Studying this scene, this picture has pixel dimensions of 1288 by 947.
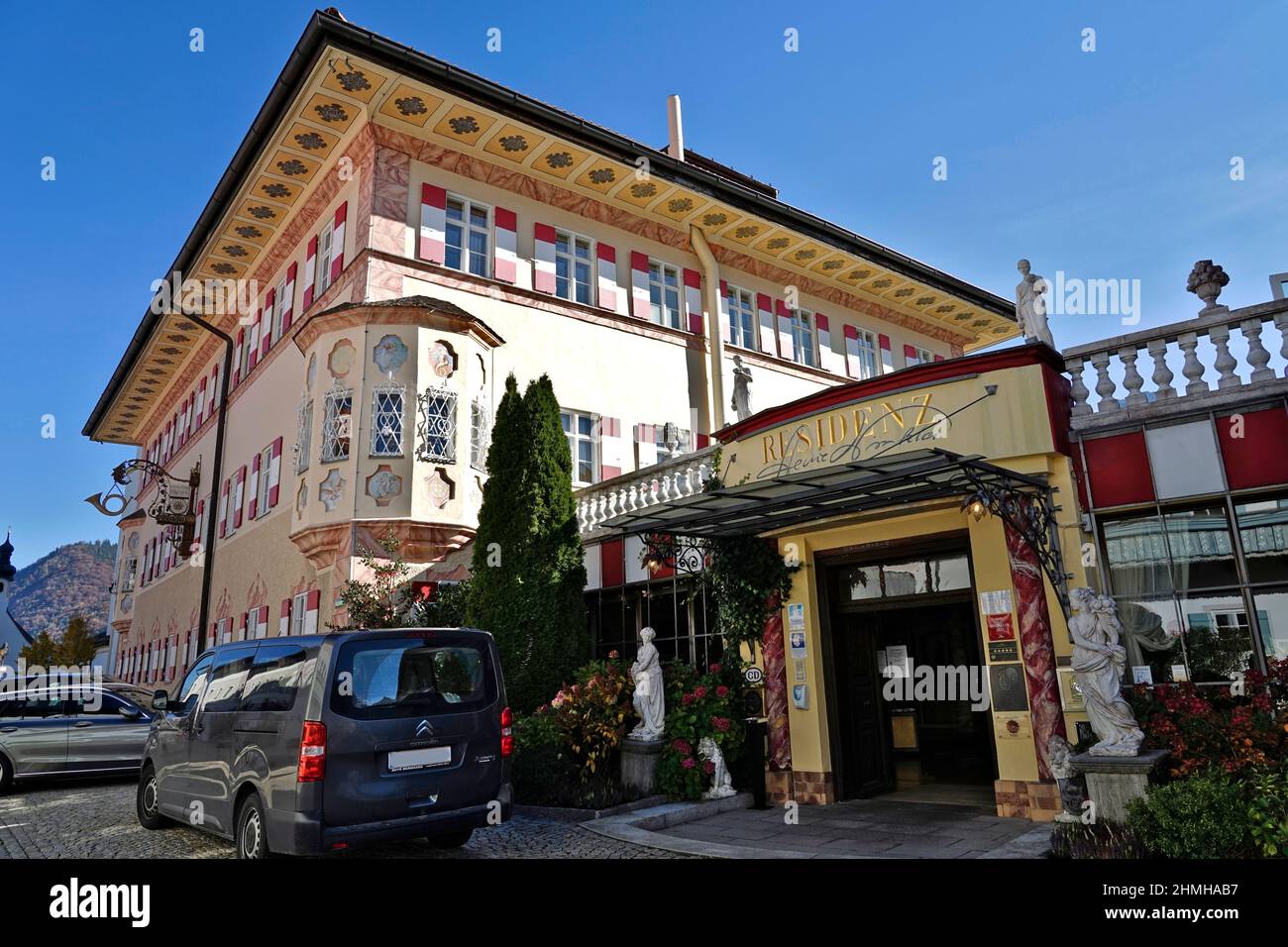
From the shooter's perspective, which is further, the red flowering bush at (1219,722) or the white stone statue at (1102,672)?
the white stone statue at (1102,672)

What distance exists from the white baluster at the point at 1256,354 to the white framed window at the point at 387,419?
1259 centimetres

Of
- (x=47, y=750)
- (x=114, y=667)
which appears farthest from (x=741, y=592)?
(x=114, y=667)

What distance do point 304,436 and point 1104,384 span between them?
14.0 metres

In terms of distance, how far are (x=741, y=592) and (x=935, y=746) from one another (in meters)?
5.42

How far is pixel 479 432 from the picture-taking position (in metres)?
16.7

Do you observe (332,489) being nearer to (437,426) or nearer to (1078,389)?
(437,426)

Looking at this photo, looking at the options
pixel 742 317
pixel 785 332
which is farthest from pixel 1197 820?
pixel 785 332

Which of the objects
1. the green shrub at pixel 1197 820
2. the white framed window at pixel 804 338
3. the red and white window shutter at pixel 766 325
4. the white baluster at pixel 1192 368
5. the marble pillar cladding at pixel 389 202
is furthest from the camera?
the white framed window at pixel 804 338

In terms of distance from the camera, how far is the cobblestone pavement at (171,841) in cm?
762

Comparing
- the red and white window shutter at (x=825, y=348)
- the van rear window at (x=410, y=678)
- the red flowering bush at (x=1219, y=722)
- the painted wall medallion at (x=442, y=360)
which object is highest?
the red and white window shutter at (x=825, y=348)

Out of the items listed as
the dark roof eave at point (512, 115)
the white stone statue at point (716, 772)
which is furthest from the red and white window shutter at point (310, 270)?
the white stone statue at point (716, 772)

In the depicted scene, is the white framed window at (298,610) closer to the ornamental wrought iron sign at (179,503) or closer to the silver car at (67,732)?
the silver car at (67,732)
